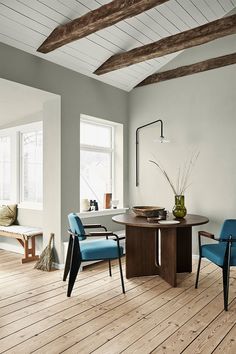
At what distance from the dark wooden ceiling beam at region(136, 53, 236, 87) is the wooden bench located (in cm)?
292

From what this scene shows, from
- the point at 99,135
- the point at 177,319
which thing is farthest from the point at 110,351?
the point at 99,135

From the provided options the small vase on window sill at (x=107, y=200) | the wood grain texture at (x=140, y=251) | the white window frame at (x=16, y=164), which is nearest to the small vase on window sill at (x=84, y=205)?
the small vase on window sill at (x=107, y=200)

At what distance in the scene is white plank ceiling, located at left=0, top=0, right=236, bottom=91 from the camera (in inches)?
126

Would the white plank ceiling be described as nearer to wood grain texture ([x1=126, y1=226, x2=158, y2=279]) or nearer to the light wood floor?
wood grain texture ([x1=126, y1=226, x2=158, y2=279])

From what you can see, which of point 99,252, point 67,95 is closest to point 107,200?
point 67,95

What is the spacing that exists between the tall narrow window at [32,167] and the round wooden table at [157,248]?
1886 millimetres

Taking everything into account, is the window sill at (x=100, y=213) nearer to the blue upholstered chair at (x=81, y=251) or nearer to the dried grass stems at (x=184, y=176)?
the dried grass stems at (x=184, y=176)

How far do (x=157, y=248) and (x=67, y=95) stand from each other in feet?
7.76

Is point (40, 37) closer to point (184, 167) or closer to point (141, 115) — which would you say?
point (141, 115)

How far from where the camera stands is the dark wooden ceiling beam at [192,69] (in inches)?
170

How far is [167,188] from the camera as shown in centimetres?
486

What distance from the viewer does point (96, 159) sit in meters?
5.13

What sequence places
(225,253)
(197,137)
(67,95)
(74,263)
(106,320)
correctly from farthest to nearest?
(197,137) → (67,95) → (74,263) → (225,253) → (106,320)

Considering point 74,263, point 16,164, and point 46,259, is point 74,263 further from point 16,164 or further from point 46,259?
point 16,164
